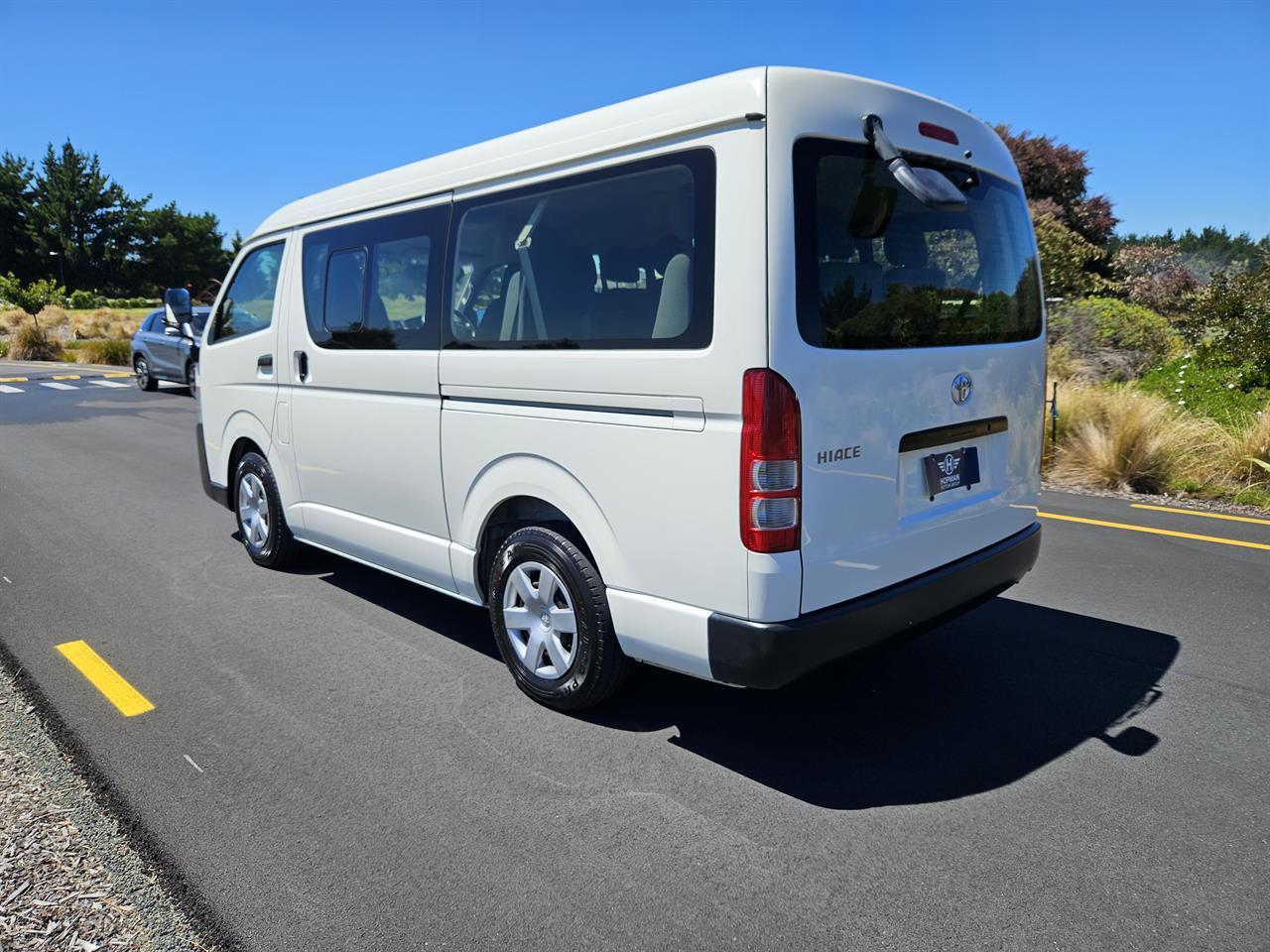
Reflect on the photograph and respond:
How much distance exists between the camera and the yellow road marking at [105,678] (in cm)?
373

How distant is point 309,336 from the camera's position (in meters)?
4.92

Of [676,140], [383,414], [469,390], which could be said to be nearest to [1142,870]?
[676,140]

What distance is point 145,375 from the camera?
17641 millimetres

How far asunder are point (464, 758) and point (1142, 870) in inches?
87.1

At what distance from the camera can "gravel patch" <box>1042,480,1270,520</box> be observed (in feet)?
23.6

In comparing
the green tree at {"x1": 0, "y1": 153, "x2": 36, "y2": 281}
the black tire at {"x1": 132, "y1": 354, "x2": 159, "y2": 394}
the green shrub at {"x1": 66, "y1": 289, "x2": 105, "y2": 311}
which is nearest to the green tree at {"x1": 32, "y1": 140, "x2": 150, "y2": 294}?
the green tree at {"x1": 0, "y1": 153, "x2": 36, "y2": 281}

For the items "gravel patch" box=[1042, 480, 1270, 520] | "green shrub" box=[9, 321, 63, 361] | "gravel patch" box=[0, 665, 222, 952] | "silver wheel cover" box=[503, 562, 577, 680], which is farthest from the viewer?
"green shrub" box=[9, 321, 63, 361]

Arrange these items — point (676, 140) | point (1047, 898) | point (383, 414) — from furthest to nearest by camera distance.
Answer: point (383, 414), point (676, 140), point (1047, 898)

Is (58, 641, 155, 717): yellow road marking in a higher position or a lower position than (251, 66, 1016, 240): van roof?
lower

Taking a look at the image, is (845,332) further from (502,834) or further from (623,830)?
(502,834)

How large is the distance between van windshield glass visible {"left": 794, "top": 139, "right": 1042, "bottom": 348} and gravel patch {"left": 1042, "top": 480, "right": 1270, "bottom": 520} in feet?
15.3

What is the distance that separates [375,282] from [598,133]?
5.46 feet

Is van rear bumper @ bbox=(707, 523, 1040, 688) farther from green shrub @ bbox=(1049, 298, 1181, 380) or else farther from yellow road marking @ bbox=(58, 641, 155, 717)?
green shrub @ bbox=(1049, 298, 1181, 380)

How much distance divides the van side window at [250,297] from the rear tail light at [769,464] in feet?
11.7
